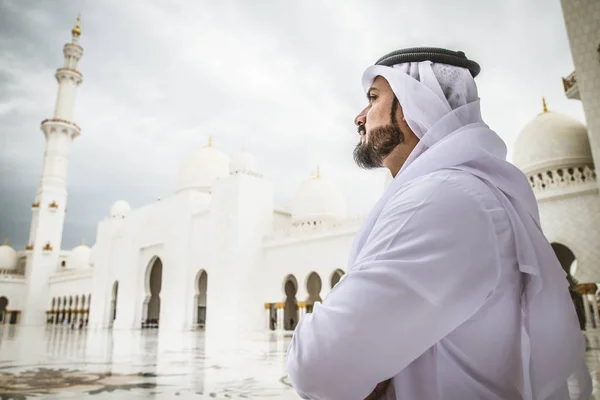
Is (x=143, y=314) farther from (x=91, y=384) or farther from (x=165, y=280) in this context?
(x=91, y=384)

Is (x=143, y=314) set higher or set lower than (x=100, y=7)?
lower

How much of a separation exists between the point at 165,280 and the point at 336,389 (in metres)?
12.7

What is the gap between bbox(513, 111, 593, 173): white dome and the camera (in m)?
8.82

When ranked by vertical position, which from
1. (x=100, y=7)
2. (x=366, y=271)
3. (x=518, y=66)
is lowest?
(x=366, y=271)

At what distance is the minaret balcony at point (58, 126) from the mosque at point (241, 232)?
51 millimetres

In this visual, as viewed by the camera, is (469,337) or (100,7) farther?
(100,7)

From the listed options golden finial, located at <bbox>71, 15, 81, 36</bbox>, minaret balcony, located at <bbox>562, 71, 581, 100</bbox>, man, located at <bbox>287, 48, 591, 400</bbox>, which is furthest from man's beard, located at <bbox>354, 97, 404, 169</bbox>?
golden finial, located at <bbox>71, 15, 81, 36</bbox>

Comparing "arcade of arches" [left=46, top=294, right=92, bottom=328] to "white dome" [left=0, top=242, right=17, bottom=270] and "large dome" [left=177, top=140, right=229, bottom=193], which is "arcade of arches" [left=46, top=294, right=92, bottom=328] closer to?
"white dome" [left=0, top=242, right=17, bottom=270]

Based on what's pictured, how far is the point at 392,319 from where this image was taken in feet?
1.56

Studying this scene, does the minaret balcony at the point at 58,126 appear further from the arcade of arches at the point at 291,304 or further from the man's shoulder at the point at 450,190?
the man's shoulder at the point at 450,190

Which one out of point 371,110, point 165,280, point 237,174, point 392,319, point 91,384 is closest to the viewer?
point 392,319

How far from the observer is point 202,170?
14.2 meters

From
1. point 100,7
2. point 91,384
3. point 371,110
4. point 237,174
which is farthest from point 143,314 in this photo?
point 371,110

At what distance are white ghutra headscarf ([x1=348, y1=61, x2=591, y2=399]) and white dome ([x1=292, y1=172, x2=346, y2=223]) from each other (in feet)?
39.2
